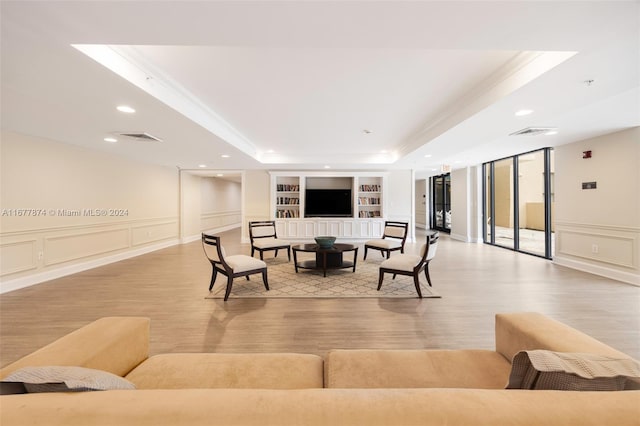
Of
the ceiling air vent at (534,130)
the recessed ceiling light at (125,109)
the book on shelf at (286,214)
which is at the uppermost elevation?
the ceiling air vent at (534,130)

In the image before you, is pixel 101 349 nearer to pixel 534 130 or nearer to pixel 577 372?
pixel 577 372

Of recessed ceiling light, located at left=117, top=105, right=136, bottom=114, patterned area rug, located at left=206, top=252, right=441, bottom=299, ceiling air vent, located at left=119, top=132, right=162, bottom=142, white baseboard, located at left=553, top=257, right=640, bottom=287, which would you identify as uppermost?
ceiling air vent, located at left=119, top=132, right=162, bottom=142

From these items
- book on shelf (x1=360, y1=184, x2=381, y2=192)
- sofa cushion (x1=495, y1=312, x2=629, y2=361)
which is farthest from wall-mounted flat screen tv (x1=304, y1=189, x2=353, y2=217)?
sofa cushion (x1=495, y1=312, x2=629, y2=361)

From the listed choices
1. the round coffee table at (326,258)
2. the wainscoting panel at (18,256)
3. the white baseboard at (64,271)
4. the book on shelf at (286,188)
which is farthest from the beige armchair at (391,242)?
the wainscoting panel at (18,256)

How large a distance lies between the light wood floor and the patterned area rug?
7.3 inches

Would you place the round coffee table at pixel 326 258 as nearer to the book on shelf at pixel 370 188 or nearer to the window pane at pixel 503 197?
the book on shelf at pixel 370 188

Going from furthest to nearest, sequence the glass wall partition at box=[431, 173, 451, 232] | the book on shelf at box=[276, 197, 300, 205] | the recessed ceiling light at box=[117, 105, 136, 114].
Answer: the glass wall partition at box=[431, 173, 451, 232] < the book on shelf at box=[276, 197, 300, 205] < the recessed ceiling light at box=[117, 105, 136, 114]

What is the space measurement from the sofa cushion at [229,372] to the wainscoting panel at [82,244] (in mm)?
4966

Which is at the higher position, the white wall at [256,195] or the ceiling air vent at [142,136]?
the ceiling air vent at [142,136]

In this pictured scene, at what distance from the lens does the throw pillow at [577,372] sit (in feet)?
2.69

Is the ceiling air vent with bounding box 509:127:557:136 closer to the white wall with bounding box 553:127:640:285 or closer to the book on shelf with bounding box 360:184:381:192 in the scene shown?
the white wall with bounding box 553:127:640:285

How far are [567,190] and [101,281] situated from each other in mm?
8951

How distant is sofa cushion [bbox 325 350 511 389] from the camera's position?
4.23 feet

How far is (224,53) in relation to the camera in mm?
2617
